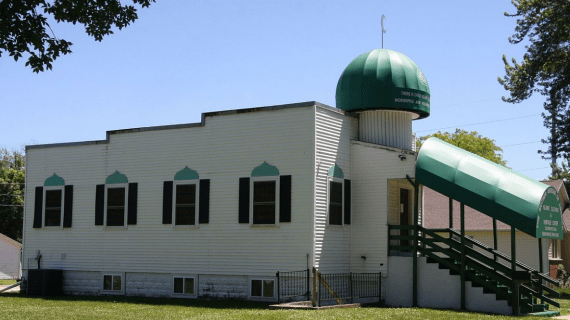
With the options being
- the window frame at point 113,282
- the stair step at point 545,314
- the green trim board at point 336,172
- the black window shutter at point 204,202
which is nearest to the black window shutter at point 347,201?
the green trim board at point 336,172

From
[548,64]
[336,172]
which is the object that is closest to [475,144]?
[548,64]

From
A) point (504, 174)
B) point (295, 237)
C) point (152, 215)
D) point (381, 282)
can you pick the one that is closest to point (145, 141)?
point (152, 215)

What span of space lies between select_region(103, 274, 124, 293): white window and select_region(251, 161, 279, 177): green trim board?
6.74m

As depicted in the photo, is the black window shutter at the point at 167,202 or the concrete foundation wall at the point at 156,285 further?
the black window shutter at the point at 167,202

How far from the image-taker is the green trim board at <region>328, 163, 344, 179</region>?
77.6 feet

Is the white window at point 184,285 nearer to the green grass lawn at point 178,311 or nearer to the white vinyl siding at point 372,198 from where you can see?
the green grass lawn at point 178,311

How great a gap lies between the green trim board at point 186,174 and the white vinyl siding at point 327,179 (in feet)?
15.1

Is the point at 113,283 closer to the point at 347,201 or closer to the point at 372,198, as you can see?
Result: the point at 347,201

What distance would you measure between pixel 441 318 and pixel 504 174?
5.05m

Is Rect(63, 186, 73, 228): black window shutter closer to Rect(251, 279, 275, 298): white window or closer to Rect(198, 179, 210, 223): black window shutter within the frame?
Rect(198, 179, 210, 223): black window shutter

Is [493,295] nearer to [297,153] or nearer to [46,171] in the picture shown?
[297,153]

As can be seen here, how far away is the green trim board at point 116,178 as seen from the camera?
88.2 ft

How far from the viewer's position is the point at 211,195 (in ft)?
81.9

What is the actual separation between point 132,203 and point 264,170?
5.67m
